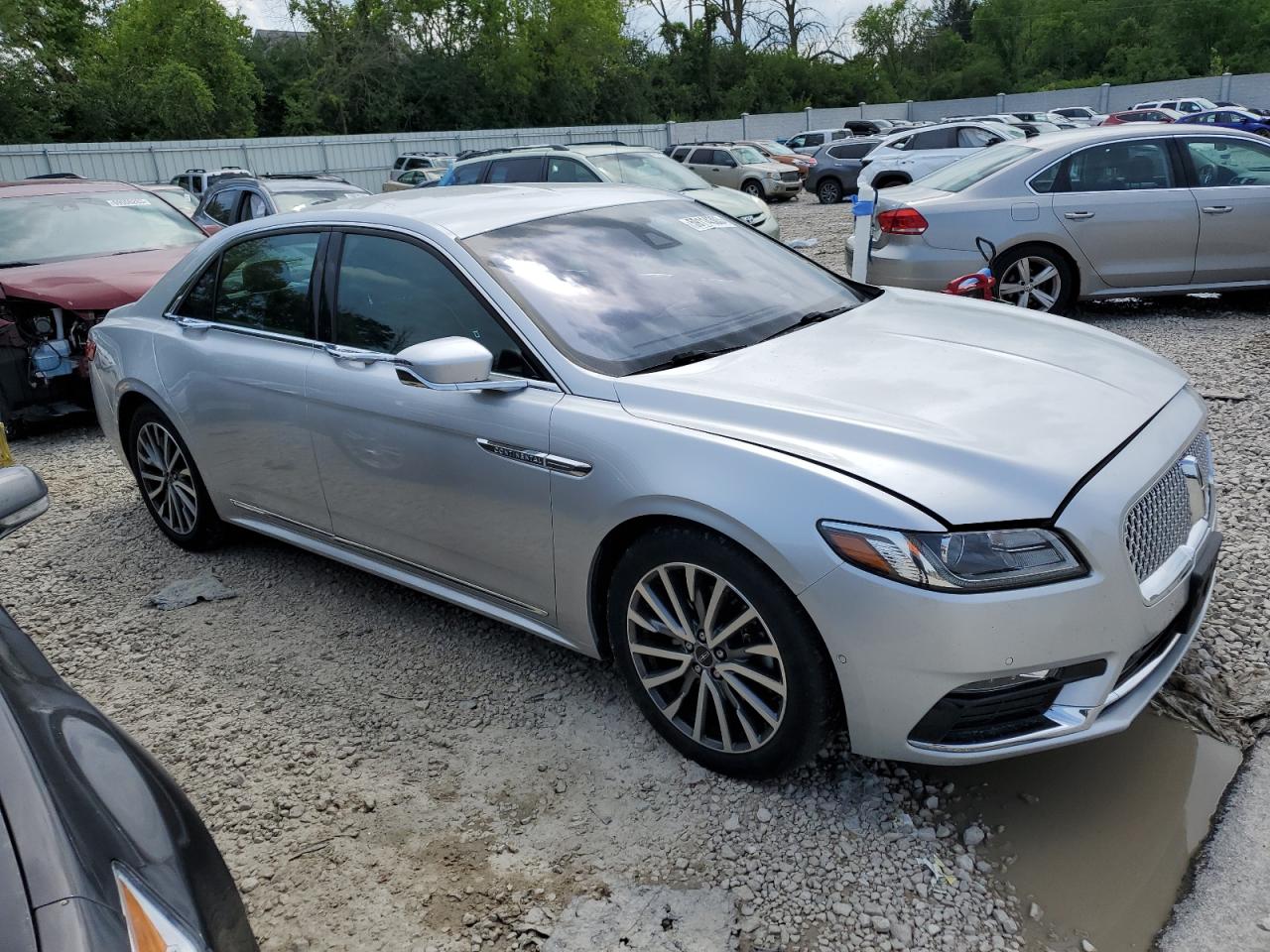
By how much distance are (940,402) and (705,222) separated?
63.5 inches

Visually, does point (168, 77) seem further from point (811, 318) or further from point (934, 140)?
point (811, 318)

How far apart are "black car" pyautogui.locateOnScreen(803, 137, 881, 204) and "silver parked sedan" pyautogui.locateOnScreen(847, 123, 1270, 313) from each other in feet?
54.0

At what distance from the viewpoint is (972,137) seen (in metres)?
20.2

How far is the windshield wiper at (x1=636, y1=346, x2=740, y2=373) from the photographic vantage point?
10.0 feet

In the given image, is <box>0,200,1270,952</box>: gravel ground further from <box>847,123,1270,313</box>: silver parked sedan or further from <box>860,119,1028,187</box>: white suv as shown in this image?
<box>860,119,1028,187</box>: white suv

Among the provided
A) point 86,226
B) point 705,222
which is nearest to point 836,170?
point 86,226

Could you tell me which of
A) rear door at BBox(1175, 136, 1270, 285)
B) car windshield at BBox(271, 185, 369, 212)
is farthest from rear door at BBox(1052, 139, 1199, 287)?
car windshield at BBox(271, 185, 369, 212)

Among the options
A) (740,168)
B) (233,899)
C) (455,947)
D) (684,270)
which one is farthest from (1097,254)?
(740,168)

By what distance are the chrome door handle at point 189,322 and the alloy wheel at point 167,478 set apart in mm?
491

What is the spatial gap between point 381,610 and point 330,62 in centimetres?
4776

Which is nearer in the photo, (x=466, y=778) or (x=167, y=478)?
(x=466, y=778)

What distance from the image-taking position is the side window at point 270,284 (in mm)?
3922

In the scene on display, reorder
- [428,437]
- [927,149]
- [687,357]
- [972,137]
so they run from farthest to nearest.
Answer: [927,149]
[972,137]
[428,437]
[687,357]

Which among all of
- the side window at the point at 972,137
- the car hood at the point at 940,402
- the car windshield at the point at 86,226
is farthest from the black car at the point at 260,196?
the side window at the point at 972,137
